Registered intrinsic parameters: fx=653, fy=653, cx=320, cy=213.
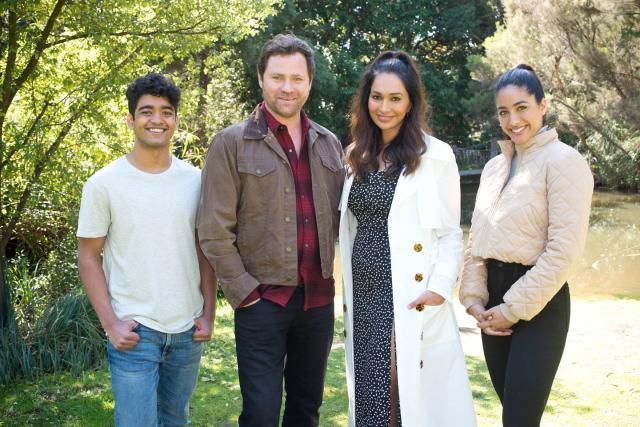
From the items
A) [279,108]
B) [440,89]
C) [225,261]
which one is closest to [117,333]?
[225,261]

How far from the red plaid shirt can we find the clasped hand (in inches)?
28.3

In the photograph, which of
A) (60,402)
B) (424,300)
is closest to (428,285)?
(424,300)

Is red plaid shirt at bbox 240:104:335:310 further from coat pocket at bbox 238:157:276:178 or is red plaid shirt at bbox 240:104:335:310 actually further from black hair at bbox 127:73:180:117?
black hair at bbox 127:73:180:117

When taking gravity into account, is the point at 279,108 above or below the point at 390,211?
above

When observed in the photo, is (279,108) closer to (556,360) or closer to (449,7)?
(556,360)

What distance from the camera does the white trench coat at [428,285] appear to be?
2959 millimetres

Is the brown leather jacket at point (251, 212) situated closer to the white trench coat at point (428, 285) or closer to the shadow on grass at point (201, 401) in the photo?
the white trench coat at point (428, 285)

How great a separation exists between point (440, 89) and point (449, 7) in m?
5.32

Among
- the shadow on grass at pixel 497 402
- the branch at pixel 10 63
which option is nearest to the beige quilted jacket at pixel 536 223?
the shadow on grass at pixel 497 402

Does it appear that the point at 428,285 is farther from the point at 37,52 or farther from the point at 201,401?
the point at 37,52

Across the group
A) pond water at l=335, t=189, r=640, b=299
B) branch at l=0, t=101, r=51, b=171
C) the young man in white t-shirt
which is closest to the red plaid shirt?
the young man in white t-shirt

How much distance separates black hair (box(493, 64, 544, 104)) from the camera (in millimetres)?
2939

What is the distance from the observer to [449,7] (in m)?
30.2

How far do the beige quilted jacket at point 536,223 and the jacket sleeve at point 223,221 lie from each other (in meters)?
1.06
